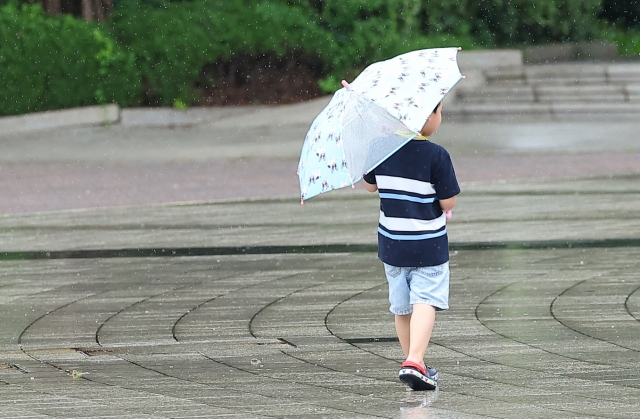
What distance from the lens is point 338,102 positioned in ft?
18.3

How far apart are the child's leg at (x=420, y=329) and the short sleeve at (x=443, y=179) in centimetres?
50

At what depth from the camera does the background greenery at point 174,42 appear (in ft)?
73.6

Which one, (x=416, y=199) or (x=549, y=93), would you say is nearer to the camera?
(x=416, y=199)

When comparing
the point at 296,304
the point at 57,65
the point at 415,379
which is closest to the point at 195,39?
the point at 57,65

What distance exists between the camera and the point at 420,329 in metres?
5.49

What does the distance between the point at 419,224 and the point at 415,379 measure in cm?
66

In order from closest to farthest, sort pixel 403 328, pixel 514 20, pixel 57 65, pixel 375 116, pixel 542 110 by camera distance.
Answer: pixel 375 116
pixel 403 328
pixel 542 110
pixel 57 65
pixel 514 20

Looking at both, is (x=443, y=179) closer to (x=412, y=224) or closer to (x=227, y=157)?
(x=412, y=224)

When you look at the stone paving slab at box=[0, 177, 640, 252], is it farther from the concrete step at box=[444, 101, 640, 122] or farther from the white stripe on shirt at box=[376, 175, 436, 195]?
the concrete step at box=[444, 101, 640, 122]

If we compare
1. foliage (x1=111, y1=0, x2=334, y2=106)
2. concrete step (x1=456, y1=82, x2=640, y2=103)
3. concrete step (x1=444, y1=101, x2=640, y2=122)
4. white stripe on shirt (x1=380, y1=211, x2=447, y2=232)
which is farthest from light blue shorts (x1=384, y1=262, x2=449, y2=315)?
foliage (x1=111, y1=0, x2=334, y2=106)

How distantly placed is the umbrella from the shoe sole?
81 centimetres

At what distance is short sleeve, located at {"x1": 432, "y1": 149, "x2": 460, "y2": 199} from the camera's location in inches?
212

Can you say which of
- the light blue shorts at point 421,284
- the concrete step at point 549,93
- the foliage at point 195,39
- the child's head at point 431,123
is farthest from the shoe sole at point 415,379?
the foliage at point 195,39

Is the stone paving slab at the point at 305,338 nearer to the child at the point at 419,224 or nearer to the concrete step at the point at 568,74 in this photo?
the child at the point at 419,224
